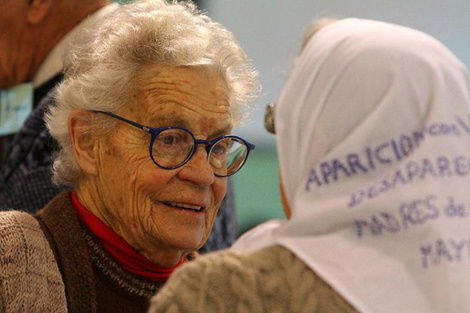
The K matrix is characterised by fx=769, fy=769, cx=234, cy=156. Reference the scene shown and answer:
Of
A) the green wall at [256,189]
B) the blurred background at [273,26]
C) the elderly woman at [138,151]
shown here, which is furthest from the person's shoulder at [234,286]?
the green wall at [256,189]

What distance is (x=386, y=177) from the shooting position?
1462 mm

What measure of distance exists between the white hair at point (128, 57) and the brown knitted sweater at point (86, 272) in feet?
0.82

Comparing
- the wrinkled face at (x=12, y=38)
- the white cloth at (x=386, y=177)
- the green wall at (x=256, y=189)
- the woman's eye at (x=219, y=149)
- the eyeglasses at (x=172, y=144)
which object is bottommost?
the green wall at (x=256, y=189)

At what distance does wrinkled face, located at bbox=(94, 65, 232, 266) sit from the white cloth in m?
0.99

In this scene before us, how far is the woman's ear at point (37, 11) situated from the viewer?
3527mm

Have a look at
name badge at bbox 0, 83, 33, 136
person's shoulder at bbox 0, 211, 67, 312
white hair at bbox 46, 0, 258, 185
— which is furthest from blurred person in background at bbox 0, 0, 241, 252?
person's shoulder at bbox 0, 211, 67, 312

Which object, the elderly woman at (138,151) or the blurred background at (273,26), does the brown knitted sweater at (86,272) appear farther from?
the blurred background at (273,26)

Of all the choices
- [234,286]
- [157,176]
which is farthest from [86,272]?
[234,286]

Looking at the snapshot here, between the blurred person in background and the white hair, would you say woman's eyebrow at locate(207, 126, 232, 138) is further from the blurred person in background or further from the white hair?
the blurred person in background

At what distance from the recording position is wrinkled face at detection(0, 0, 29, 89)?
11.6 feet

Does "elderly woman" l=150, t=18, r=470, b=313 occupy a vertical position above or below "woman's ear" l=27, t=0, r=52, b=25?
above

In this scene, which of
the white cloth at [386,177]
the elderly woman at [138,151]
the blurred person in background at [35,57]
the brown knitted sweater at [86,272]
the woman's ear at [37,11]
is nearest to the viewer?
the white cloth at [386,177]

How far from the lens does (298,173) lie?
1.56 m

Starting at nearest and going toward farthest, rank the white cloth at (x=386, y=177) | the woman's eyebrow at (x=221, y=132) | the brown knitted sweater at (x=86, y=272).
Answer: the white cloth at (x=386, y=177), the brown knitted sweater at (x=86, y=272), the woman's eyebrow at (x=221, y=132)
